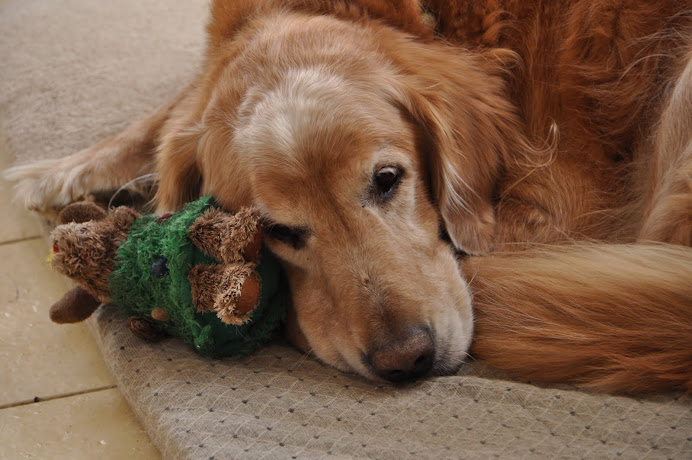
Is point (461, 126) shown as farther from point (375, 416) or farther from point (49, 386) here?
point (49, 386)

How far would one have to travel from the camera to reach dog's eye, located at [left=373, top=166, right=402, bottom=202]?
161 cm

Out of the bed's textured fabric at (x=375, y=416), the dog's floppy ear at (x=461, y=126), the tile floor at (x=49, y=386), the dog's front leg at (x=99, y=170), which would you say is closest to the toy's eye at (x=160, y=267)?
the bed's textured fabric at (x=375, y=416)

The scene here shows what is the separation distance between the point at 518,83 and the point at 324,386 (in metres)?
0.98

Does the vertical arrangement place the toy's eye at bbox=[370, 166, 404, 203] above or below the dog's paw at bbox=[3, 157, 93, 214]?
above

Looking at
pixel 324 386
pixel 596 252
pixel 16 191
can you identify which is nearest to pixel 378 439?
pixel 324 386

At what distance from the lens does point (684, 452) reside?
1198 mm

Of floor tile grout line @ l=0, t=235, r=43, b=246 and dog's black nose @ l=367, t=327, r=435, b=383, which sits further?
floor tile grout line @ l=0, t=235, r=43, b=246

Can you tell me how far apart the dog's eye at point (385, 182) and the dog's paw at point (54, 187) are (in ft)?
3.55

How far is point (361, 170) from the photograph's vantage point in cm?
157

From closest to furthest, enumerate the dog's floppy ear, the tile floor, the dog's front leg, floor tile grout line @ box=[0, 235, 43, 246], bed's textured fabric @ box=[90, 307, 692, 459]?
bed's textured fabric @ box=[90, 307, 692, 459] < the tile floor < the dog's floppy ear < the dog's front leg < floor tile grout line @ box=[0, 235, 43, 246]

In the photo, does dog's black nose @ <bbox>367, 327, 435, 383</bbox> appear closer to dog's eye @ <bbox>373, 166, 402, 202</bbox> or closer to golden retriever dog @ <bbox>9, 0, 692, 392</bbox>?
golden retriever dog @ <bbox>9, 0, 692, 392</bbox>

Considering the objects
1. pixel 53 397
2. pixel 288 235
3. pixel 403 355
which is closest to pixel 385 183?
pixel 288 235

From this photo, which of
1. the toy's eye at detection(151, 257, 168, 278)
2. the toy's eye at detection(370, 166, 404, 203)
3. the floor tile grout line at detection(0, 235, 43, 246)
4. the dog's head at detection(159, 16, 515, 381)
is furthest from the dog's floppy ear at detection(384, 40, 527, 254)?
the floor tile grout line at detection(0, 235, 43, 246)

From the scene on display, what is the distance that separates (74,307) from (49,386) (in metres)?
0.25
